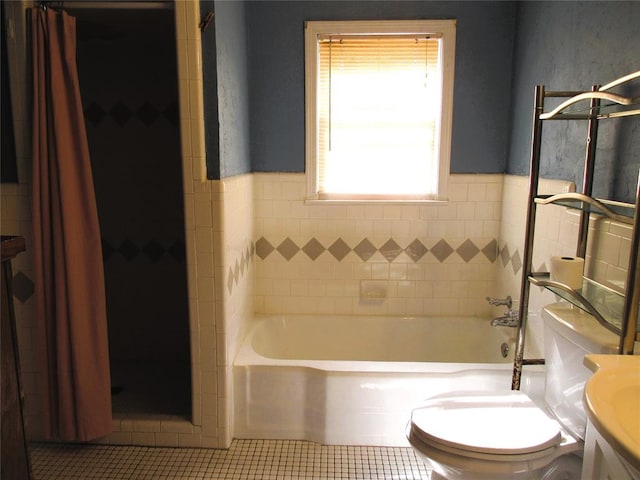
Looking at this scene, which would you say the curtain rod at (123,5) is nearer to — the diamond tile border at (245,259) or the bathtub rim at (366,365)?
the diamond tile border at (245,259)

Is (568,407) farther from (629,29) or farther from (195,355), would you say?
(195,355)

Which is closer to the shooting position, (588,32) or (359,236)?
(588,32)

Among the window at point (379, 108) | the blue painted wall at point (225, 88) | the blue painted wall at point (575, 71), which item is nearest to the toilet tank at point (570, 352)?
the blue painted wall at point (575, 71)

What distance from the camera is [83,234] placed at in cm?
208

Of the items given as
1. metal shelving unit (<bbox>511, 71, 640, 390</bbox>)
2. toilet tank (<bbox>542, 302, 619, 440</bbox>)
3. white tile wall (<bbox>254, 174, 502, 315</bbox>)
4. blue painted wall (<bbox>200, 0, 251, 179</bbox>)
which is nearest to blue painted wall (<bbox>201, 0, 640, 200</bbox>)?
blue painted wall (<bbox>200, 0, 251, 179</bbox>)

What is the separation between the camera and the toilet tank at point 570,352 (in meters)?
1.52

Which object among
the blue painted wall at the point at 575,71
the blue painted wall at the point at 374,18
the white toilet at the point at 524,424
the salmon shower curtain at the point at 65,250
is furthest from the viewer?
the blue painted wall at the point at 374,18

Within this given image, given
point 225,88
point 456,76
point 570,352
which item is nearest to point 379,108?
point 456,76

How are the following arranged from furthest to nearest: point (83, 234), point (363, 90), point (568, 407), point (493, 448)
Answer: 1. point (363, 90)
2. point (83, 234)
3. point (568, 407)
4. point (493, 448)

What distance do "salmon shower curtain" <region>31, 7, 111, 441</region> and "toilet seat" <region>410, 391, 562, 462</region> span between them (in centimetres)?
141

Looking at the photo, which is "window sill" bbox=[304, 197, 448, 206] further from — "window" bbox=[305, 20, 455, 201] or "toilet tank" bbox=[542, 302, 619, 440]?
"toilet tank" bbox=[542, 302, 619, 440]

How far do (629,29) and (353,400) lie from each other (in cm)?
183

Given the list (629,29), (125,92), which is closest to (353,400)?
(629,29)

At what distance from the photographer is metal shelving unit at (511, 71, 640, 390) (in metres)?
1.38
